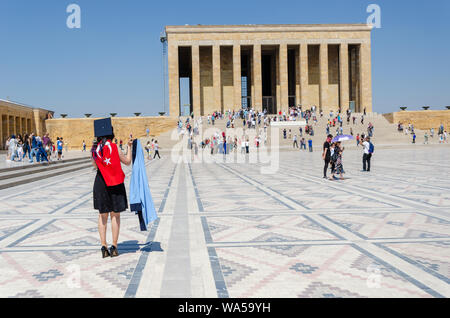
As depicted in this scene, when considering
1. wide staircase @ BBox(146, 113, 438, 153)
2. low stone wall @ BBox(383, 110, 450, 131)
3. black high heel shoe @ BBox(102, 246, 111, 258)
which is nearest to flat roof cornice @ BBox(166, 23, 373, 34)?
wide staircase @ BBox(146, 113, 438, 153)

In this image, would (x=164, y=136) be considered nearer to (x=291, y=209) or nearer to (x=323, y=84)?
(x=323, y=84)

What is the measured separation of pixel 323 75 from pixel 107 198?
46102 mm

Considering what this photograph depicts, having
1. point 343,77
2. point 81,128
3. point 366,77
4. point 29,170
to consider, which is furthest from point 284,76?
point 29,170

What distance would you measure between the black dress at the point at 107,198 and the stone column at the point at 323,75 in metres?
45.9

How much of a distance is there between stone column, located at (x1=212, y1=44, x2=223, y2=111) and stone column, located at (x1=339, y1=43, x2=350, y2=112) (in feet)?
46.5

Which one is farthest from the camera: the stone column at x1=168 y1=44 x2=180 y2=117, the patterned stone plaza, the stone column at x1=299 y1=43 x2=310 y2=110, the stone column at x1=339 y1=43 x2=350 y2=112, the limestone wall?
the stone column at x1=339 y1=43 x2=350 y2=112

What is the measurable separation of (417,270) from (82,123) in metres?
48.0

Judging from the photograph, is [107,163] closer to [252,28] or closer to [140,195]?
[140,195]

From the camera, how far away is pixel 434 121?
46.6 metres

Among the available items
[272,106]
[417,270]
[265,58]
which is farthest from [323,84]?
[417,270]

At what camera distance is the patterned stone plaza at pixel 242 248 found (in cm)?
341

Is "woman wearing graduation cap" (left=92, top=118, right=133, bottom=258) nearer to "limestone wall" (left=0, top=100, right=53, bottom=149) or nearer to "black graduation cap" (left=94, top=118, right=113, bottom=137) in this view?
"black graduation cap" (left=94, top=118, right=113, bottom=137)

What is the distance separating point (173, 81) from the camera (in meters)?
46.8

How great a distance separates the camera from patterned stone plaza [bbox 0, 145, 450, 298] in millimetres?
3410
